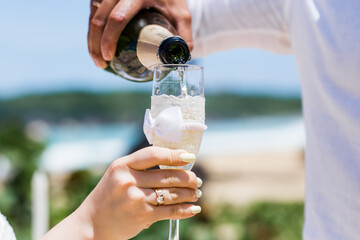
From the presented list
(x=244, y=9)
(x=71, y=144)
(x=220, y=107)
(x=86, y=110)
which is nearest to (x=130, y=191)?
(x=244, y=9)

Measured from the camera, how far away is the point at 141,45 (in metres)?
1.27

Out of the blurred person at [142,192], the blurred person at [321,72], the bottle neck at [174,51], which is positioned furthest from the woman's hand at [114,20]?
the blurred person at [142,192]

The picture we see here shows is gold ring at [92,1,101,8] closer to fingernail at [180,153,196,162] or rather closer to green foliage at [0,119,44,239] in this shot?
fingernail at [180,153,196,162]

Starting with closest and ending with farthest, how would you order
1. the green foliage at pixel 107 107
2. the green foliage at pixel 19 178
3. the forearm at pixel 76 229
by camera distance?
the forearm at pixel 76 229
the green foliage at pixel 19 178
the green foliage at pixel 107 107

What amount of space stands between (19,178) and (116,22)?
399 cm

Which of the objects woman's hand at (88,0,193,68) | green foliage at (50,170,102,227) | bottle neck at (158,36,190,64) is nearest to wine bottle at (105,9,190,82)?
woman's hand at (88,0,193,68)

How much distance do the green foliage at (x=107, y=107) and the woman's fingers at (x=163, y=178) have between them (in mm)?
27325

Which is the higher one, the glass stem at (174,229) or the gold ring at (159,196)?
the gold ring at (159,196)

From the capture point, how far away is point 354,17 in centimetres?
120

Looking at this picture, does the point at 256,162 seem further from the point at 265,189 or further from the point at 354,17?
the point at 354,17

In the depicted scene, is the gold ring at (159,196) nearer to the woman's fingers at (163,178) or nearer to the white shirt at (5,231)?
the woman's fingers at (163,178)

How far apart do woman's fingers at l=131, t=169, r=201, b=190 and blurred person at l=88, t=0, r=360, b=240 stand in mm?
443

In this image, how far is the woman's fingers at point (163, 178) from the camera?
0.88 meters

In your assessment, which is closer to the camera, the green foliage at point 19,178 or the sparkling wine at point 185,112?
the sparkling wine at point 185,112
